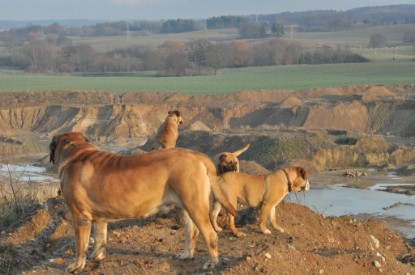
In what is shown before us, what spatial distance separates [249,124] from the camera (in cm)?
5378

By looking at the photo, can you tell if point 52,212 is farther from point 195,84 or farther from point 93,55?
point 93,55

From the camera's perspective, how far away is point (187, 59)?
108188 millimetres

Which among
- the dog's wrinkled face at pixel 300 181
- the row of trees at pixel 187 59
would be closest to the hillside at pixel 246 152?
the dog's wrinkled face at pixel 300 181

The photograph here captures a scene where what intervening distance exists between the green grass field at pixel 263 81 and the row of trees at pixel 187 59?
11968mm

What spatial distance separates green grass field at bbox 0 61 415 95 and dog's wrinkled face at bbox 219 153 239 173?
175 feet

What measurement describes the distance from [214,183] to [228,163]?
244 centimetres

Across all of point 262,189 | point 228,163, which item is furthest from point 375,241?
point 228,163

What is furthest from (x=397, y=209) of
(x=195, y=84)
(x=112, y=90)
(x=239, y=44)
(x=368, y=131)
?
(x=239, y=44)

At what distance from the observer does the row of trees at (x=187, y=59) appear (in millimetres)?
105312

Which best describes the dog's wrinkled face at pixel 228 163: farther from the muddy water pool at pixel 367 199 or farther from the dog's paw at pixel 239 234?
the muddy water pool at pixel 367 199

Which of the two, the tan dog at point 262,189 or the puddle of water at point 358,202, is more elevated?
the tan dog at point 262,189

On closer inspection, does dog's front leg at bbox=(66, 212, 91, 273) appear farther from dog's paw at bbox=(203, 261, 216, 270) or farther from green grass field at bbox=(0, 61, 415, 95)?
green grass field at bbox=(0, 61, 415, 95)

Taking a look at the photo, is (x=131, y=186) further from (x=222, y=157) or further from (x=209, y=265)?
(x=222, y=157)

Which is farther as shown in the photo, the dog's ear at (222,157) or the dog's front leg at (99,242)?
the dog's ear at (222,157)
